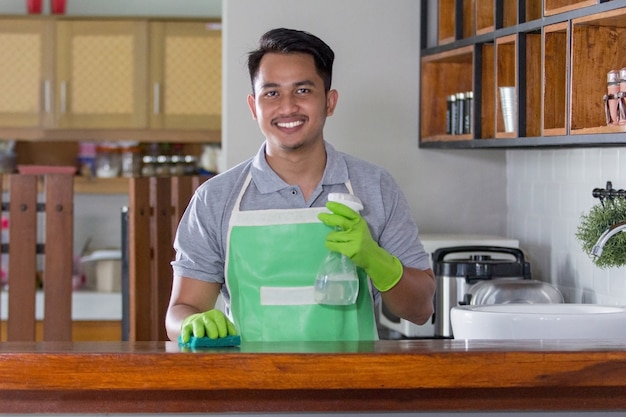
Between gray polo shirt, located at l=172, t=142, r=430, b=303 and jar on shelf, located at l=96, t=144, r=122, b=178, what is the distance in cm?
364

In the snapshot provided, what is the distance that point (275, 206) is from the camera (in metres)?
2.61

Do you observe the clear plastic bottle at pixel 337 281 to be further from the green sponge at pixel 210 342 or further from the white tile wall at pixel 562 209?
the white tile wall at pixel 562 209

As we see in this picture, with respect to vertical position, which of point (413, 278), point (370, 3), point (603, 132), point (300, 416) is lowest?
point (300, 416)

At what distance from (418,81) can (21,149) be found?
3168mm

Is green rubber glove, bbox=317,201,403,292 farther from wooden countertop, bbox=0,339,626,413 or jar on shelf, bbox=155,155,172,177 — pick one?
jar on shelf, bbox=155,155,172,177

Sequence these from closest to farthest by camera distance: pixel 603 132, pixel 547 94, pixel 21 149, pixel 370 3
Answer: pixel 603 132 → pixel 547 94 → pixel 370 3 → pixel 21 149

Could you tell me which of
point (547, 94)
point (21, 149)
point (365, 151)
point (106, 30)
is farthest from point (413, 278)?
point (21, 149)

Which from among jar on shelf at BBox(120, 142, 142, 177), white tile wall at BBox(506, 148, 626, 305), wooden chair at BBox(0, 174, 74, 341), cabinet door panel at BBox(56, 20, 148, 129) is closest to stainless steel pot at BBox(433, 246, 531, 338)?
white tile wall at BBox(506, 148, 626, 305)

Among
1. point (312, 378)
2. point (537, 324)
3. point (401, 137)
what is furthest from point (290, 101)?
point (401, 137)

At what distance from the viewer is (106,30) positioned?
5.91m

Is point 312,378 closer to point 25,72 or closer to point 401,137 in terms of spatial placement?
point 401,137

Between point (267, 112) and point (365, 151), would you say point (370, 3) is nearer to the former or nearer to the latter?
point (365, 151)

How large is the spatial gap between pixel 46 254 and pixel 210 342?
264 cm

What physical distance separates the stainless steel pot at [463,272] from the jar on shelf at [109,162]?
117 inches
